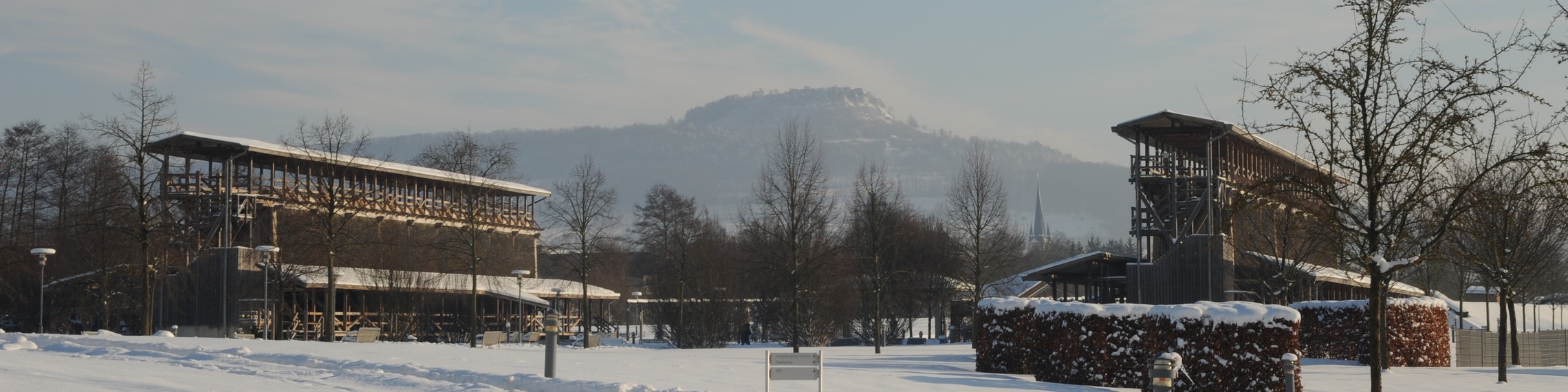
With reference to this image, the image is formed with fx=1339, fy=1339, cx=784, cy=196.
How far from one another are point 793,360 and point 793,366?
9 centimetres

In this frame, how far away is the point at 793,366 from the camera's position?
13805 mm

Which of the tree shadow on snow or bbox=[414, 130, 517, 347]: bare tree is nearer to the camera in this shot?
the tree shadow on snow

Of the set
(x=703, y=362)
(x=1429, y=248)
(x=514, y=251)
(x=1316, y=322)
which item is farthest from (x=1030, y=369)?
(x=514, y=251)

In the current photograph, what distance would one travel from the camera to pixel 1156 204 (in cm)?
5044

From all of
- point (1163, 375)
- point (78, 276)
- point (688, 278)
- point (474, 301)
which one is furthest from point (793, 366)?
point (78, 276)

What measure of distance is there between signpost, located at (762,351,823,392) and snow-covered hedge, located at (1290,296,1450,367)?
20.6m

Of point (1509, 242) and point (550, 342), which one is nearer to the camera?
point (550, 342)

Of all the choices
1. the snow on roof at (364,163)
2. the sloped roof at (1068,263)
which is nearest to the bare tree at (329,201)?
the snow on roof at (364,163)

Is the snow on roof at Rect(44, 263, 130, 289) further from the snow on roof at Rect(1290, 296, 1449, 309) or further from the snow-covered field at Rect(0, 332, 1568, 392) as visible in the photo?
the snow on roof at Rect(1290, 296, 1449, 309)

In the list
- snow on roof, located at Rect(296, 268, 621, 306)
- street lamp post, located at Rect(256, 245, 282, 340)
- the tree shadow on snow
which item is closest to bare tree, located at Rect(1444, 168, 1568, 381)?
the tree shadow on snow

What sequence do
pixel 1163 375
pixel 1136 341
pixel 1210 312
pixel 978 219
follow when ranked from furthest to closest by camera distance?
pixel 978 219
pixel 1136 341
pixel 1210 312
pixel 1163 375

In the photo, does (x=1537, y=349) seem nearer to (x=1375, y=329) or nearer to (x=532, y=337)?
(x=1375, y=329)

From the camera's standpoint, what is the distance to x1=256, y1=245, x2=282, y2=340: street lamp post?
124 ft

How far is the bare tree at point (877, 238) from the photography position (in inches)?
1705
